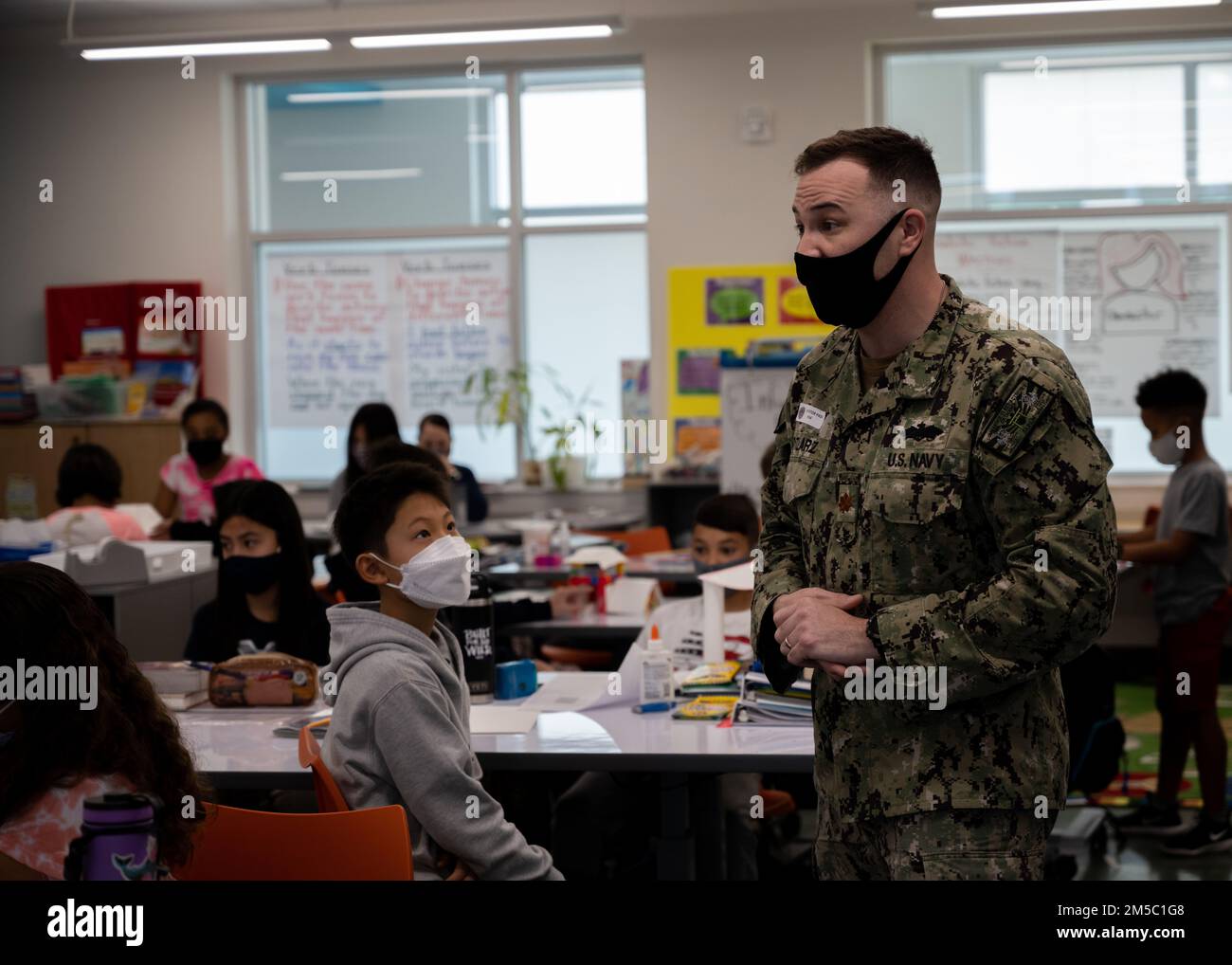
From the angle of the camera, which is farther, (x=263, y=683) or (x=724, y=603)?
(x=724, y=603)

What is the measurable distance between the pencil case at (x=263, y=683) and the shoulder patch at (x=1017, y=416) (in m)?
1.98

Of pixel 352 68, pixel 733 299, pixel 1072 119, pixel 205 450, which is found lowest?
pixel 205 450

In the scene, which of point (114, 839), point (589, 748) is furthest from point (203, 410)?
point (114, 839)

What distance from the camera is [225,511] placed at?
3562 millimetres

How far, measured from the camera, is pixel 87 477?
202 inches

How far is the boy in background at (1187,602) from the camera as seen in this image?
14.0 feet

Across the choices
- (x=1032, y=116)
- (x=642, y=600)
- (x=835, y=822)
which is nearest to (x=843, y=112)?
(x=1032, y=116)

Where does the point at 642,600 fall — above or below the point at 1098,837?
above

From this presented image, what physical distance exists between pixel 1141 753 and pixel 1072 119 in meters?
4.10

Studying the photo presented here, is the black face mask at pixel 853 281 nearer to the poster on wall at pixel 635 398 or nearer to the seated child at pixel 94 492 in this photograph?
the seated child at pixel 94 492

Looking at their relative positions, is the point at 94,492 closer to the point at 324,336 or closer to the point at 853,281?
the point at 324,336

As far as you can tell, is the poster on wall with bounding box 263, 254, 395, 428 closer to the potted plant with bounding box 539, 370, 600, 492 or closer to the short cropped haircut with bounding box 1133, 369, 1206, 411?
the potted plant with bounding box 539, 370, 600, 492
